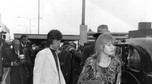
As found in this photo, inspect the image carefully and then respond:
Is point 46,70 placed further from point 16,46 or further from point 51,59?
point 16,46

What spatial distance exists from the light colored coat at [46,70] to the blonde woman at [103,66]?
702 millimetres

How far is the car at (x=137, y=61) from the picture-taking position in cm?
555

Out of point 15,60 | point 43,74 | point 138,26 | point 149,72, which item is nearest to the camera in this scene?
point 43,74

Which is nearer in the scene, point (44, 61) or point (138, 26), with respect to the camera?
point (44, 61)

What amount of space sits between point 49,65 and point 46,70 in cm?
9

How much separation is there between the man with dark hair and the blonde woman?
71 cm

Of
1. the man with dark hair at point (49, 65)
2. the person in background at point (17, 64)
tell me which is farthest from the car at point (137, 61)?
the person in background at point (17, 64)

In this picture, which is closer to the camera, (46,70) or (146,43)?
(46,70)

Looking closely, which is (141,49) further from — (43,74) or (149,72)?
(43,74)

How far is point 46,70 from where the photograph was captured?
4.30 meters

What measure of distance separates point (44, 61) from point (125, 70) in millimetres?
2459

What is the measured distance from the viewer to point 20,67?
23.5 ft

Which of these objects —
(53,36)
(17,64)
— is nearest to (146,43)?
(53,36)

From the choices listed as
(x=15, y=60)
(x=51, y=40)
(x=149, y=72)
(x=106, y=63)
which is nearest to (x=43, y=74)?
(x=51, y=40)
